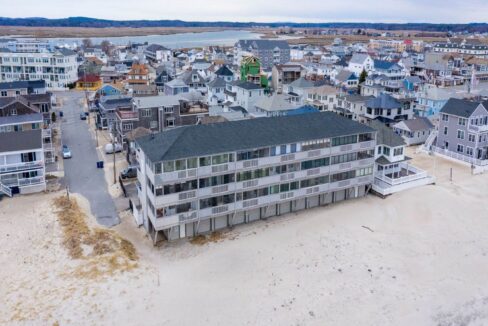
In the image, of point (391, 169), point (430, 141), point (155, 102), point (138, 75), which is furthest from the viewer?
point (138, 75)

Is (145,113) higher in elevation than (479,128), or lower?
higher

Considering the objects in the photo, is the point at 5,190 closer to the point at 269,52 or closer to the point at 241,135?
the point at 241,135

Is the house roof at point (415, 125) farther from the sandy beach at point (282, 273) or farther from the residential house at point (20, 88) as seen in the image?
the residential house at point (20, 88)

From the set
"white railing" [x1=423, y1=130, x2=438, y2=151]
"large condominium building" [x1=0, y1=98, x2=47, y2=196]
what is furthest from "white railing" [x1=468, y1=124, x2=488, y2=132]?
"large condominium building" [x1=0, y1=98, x2=47, y2=196]

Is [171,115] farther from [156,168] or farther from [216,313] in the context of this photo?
[216,313]

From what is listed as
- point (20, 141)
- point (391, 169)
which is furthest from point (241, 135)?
point (20, 141)

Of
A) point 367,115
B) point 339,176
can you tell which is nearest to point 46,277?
point 339,176
